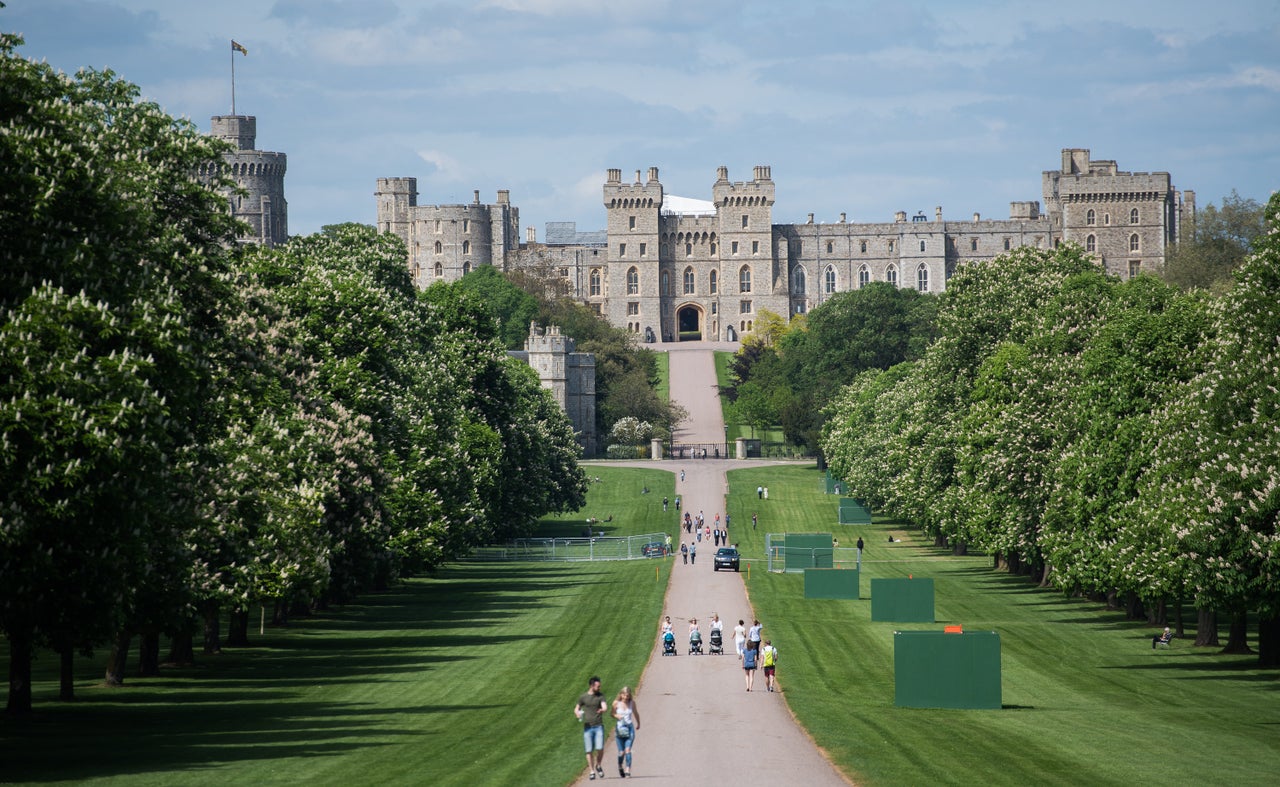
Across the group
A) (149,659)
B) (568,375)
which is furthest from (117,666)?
(568,375)

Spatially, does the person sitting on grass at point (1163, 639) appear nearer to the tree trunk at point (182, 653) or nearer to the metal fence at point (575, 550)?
the tree trunk at point (182, 653)

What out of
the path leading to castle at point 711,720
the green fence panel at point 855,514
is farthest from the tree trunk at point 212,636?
the green fence panel at point 855,514

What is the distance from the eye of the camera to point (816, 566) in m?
75.3

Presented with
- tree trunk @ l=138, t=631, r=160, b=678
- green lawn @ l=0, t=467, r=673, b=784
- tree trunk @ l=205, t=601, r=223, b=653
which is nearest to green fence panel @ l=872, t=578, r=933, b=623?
green lawn @ l=0, t=467, r=673, b=784

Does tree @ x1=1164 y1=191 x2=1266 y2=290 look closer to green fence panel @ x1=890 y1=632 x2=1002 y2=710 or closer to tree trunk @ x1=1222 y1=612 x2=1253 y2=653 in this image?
tree trunk @ x1=1222 y1=612 x2=1253 y2=653

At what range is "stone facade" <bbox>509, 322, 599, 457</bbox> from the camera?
140 meters

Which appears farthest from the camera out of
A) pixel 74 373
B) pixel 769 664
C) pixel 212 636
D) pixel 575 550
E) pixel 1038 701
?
pixel 575 550

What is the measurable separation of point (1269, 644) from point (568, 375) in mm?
103116

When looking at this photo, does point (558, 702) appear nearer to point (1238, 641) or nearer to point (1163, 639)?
point (1163, 639)

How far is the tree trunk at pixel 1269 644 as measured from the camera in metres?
41.9

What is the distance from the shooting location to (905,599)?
2051 inches

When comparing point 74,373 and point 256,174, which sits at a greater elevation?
point 256,174

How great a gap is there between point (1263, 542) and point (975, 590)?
29.8m

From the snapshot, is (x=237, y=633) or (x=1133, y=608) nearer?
(x=237, y=633)
